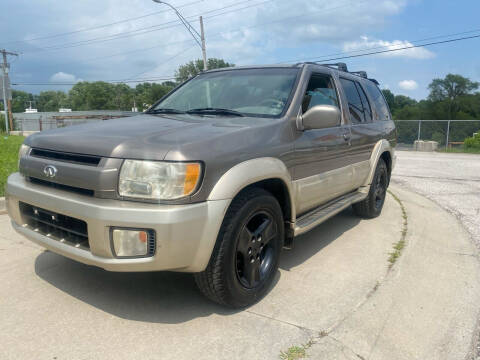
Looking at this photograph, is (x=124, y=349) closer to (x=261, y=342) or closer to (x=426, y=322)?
(x=261, y=342)

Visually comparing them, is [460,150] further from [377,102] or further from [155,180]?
[155,180]

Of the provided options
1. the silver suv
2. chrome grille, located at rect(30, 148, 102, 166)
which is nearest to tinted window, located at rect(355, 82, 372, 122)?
the silver suv

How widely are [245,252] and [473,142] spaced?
2312cm

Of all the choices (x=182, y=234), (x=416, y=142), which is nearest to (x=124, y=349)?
(x=182, y=234)

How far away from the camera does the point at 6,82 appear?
789 inches

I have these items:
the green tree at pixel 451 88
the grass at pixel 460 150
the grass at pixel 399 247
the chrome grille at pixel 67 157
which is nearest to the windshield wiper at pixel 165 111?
the chrome grille at pixel 67 157

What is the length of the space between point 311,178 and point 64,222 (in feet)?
6.79

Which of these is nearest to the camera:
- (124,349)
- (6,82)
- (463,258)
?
(124,349)

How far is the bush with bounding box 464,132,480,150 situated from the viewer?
2155 centimetres

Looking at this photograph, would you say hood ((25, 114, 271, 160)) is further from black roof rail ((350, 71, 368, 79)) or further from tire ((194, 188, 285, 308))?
black roof rail ((350, 71, 368, 79))

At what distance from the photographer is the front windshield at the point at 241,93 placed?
11.3 ft

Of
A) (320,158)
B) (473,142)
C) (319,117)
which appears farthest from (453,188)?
(473,142)

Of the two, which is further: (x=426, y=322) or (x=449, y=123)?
(x=449, y=123)

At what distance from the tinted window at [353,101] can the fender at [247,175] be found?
1902 millimetres
